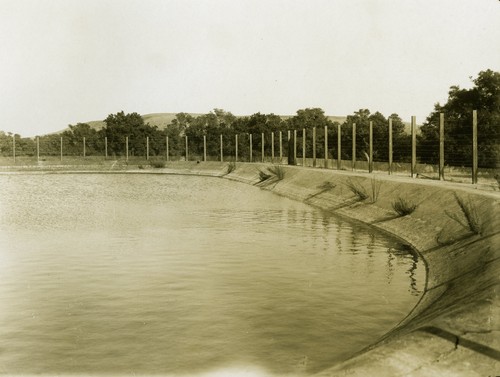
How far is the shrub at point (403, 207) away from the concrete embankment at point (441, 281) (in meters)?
0.14

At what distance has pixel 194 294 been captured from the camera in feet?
29.7

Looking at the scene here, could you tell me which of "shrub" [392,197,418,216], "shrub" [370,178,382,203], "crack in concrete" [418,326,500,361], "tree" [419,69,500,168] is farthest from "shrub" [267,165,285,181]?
"crack in concrete" [418,326,500,361]

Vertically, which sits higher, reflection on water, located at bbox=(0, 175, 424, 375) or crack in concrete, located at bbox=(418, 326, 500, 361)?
crack in concrete, located at bbox=(418, 326, 500, 361)

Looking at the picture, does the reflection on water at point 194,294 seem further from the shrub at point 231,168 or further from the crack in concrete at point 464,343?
the shrub at point 231,168

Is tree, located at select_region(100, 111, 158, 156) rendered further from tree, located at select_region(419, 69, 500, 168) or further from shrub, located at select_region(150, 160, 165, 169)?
tree, located at select_region(419, 69, 500, 168)

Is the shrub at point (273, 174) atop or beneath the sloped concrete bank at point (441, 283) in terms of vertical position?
atop

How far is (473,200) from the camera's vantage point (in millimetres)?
13055

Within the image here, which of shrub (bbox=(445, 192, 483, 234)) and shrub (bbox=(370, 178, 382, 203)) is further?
shrub (bbox=(370, 178, 382, 203))

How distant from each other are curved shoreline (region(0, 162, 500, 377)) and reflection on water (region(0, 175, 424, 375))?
0.54 meters

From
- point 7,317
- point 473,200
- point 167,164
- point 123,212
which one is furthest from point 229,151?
point 7,317

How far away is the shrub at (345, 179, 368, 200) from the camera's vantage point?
19.9m

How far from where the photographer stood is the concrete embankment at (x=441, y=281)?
17.8 ft

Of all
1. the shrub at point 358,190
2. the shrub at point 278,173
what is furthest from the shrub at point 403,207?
the shrub at point 278,173

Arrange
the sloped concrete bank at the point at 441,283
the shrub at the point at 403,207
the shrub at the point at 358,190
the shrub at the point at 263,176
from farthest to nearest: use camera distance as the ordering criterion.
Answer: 1. the shrub at the point at 263,176
2. the shrub at the point at 358,190
3. the shrub at the point at 403,207
4. the sloped concrete bank at the point at 441,283
